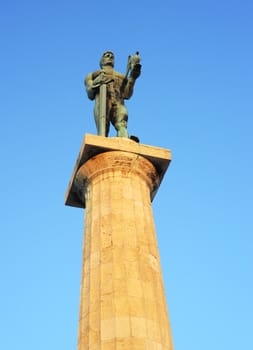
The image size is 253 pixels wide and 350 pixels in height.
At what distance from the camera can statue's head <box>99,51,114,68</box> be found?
16.8 metres

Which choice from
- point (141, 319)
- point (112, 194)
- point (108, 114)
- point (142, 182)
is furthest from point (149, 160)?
point (141, 319)

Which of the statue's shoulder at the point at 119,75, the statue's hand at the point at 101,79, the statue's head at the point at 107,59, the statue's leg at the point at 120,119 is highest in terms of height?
the statue's head at the point at 107,59

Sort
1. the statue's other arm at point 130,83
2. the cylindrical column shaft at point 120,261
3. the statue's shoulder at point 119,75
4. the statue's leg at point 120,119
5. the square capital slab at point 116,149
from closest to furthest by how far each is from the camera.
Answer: the cylindrical column shaft at point 120,261, the square capital slab at point 116,149, the statue's leg at point 120,119, the statue's other arm at point 130,83, the statue's shoulder at point 119,75

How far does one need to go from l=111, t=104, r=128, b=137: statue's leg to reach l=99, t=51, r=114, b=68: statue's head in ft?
5.43

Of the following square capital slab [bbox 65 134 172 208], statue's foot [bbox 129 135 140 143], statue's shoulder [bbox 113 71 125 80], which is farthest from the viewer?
statue's shoulder [bbox 113 71 125 80]

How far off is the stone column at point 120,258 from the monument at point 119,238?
18 mm

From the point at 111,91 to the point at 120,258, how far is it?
259 inches

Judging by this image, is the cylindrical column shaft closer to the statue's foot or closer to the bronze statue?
the statue's foot

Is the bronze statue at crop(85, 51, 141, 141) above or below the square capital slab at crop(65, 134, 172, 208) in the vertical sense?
above

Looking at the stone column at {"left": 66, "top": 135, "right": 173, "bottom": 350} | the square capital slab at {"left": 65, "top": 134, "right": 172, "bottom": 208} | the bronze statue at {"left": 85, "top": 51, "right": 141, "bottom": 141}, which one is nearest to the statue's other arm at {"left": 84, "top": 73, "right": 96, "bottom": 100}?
the bronze statue at {"left": 85, "top": 51, "right": 141, "bottom": 141}

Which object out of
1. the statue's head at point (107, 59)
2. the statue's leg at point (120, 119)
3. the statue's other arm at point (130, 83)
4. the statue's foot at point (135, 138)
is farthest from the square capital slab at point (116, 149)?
the statue's head at point (107, 59)

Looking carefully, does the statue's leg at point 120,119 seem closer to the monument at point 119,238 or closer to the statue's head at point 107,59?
the monument at point 119,238

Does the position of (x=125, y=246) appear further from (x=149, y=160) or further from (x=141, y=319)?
(x=149, y=160)

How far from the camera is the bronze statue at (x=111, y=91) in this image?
50.2 feet
